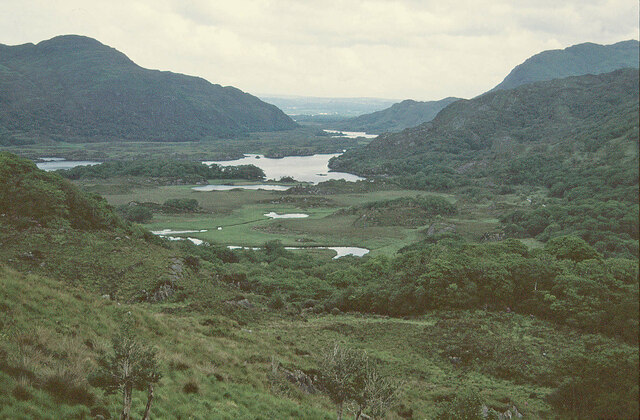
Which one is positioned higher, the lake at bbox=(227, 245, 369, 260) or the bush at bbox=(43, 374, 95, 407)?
the bush at bbox=(43, 374, 95, 407)

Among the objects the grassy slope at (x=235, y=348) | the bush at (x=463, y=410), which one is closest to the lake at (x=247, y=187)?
the grassy slope at (x=235, y=348)

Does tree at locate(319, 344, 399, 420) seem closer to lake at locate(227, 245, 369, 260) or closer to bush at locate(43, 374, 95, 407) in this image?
bush at locate(43, 374, 95, 407)

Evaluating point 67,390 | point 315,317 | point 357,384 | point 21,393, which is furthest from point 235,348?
point 315,317

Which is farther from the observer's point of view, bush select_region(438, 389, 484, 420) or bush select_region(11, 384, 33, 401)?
bush select_region(438, 389, 484, 420)

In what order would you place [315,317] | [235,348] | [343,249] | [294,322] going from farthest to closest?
[343,249]
[315,317]
[294,322]
[235,348]

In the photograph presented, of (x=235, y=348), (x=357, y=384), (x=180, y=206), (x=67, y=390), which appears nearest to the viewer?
(x=67, y=390)

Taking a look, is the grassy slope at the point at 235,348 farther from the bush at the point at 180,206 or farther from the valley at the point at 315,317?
the bush at the point at 180,206

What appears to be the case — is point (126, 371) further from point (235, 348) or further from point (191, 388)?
point (235, 348)

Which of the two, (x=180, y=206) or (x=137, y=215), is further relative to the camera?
(x=180, y=206)

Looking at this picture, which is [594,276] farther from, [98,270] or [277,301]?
[98,270]

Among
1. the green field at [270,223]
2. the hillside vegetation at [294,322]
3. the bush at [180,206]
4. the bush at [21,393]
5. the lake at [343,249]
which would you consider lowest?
the lake at [343,249]


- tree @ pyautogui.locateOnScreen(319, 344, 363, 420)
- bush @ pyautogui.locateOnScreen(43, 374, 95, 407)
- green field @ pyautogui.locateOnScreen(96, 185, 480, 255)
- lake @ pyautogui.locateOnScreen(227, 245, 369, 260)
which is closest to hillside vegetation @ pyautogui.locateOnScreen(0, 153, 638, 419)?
bush @ pyautogui.locateOnScreen(43, 374, 95, 407)

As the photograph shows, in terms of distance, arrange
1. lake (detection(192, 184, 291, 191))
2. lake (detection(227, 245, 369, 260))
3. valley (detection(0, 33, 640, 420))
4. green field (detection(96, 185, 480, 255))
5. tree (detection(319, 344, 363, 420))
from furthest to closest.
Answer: lake (detection(192, 184, 291, 191)) < green field (detection(96, 185, 480, 255)) < lake (detection(227, 245, 369, 260)) < tree (detection(319, 344, 363, 420)) < valley (detection(0, 33, 640, 420))
